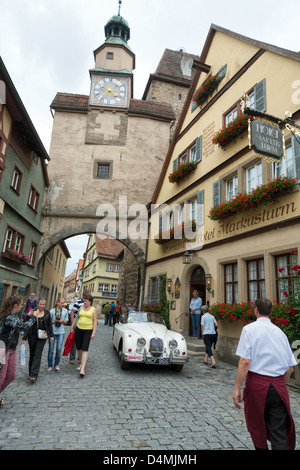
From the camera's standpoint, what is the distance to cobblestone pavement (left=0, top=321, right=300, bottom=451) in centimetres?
338

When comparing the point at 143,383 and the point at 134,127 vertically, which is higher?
the point at 134,127

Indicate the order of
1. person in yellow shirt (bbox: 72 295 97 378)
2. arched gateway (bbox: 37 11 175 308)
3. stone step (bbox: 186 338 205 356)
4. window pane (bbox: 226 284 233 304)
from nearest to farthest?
person in yellow shirt (bbox: 72 295 97 378) → window pane (bbox: 226 284 233 304) → stone step (bbox: 186 338 205 356) → arched gateway (bbox: 37 11 175 308)

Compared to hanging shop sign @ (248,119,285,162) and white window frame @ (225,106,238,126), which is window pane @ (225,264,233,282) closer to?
hanging shop sign @ (248,119,285,162)

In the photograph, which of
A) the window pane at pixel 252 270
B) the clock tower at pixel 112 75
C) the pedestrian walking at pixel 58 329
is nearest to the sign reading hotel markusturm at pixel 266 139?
the window pane at pixel 252 270

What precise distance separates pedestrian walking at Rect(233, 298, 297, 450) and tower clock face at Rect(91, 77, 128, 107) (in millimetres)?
19198

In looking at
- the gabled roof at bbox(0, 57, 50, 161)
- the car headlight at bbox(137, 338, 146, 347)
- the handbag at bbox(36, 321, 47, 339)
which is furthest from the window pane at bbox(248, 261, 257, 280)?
the gabled roof at bbox(0, 57, 50, 161)

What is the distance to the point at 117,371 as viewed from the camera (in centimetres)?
682

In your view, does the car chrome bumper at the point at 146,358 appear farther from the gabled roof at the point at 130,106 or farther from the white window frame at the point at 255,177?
the gabled roof at the point at 130,106

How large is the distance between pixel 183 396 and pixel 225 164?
24.6 ft

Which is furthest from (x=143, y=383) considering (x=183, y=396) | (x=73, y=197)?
(x=73, y=197)

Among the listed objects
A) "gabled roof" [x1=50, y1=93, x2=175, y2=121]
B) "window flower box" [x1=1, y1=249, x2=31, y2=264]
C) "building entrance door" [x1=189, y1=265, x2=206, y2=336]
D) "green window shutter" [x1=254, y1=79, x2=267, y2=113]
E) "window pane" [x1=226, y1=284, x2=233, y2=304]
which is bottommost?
"window pane" [x1=226, y1=284, x2=233, y2=304]

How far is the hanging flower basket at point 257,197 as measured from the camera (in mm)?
7180

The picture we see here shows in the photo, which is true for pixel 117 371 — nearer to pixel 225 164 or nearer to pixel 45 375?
pixel 45 375

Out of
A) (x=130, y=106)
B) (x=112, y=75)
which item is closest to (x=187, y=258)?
(x=130, y=106)
